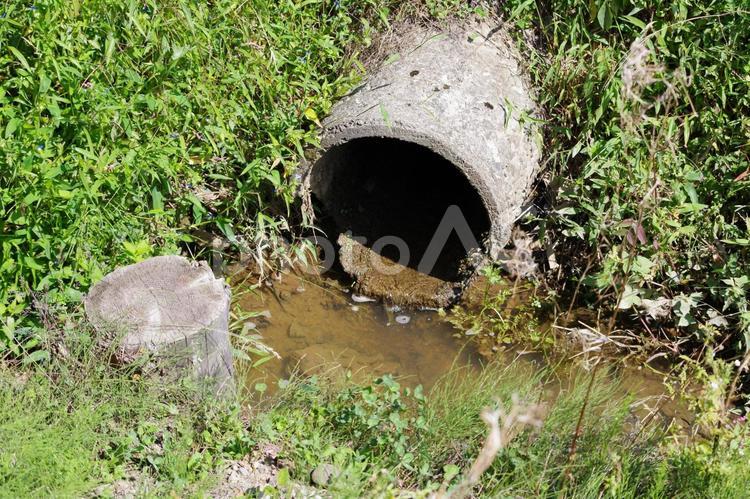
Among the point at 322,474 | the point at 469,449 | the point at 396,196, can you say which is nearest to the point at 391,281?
the point at 396,196

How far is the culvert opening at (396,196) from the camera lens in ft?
17.2

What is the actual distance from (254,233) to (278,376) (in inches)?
34.6

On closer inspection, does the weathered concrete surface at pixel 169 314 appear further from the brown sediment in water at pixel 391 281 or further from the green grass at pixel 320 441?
the brown sediment in water at pixel 391 281

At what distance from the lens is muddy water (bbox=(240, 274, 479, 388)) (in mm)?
4426

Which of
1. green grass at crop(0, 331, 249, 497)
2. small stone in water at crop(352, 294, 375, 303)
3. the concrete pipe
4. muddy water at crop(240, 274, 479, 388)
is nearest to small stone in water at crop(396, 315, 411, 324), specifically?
muddy water at crop(240, 274, 479, 388)

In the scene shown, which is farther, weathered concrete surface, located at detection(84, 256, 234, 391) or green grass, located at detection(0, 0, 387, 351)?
green grass, located at detection(0, 0, 387, 351)

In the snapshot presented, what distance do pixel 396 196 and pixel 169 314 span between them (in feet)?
8.96

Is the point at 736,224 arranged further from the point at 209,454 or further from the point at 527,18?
the point at 209,454

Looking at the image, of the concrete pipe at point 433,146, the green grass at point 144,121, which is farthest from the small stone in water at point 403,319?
the green grass at point 144,121

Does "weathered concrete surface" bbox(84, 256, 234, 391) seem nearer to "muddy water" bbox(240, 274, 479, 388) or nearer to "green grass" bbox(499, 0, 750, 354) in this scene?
"muddy water" bbox(240, 274, 479, 388)

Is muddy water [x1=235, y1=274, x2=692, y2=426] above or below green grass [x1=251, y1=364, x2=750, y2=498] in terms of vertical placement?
below

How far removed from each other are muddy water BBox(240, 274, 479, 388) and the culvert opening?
48 cm

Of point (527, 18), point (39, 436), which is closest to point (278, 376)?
point (39, 436)

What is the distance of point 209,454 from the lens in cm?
314
